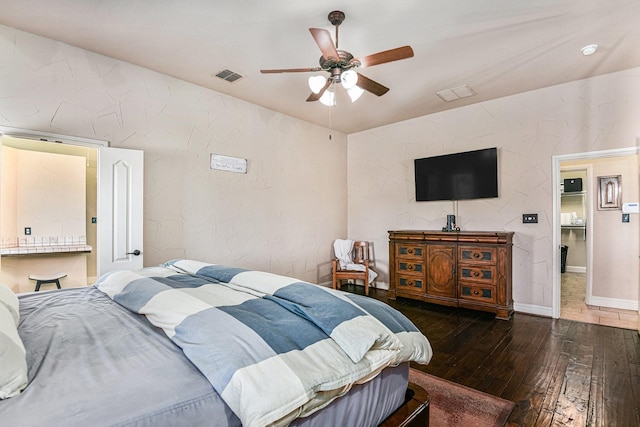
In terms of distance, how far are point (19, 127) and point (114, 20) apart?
1246mm

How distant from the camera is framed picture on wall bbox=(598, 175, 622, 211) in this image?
4617 millimetres

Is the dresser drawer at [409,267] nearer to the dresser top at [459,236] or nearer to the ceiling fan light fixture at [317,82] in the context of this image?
the dresser top at [459,236]

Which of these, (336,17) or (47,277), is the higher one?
(336,17)

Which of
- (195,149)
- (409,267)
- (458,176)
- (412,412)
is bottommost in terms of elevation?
(412,412)

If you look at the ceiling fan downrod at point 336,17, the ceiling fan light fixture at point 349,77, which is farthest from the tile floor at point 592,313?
the ceiling fan downrod at point 336,17

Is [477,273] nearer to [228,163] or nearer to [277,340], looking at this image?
[228,163]

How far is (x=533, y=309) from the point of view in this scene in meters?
3.99

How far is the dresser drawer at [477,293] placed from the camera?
12.7 ft

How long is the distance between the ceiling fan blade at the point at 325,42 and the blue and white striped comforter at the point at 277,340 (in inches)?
63.4

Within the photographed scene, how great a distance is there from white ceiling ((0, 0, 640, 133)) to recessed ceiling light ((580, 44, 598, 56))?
40 millimetres

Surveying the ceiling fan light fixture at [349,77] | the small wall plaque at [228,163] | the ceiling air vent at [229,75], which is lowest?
the small wall plaque at [228,163]

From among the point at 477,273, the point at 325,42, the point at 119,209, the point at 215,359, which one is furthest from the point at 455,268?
the point at 119,209

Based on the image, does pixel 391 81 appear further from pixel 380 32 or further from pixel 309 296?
pixel 309 296

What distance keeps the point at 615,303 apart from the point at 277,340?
18.1ft
